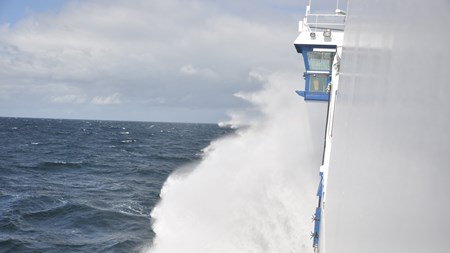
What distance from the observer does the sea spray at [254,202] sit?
14.5m

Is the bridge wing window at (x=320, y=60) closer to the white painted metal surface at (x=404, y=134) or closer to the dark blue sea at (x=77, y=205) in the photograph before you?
the white painted metal surface at (x=404, y=134)

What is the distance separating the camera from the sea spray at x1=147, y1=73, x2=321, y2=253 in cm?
1446

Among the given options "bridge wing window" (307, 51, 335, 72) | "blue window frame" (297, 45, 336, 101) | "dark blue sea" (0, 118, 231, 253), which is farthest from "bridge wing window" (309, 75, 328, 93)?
"dark blue sea" (0, 118, 231, 253)

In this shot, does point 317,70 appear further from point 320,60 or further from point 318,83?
point 318,83

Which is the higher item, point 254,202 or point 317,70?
point 317,70

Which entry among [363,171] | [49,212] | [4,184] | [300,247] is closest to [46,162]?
[4,184]

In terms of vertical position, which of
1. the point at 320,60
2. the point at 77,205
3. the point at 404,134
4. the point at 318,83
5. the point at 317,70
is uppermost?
the point at 320,60

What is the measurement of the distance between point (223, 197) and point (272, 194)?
8.95 feet

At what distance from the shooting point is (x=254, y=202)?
17.3m

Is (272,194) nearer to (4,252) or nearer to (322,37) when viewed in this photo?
(322,37)

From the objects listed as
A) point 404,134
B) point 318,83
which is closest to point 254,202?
point 318,83

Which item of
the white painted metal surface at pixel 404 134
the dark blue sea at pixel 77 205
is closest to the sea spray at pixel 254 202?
the dark blue sea at pixel 77 205

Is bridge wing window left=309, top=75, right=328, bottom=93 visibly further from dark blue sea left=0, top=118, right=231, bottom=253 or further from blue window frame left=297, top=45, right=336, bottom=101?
dark blue sea left=0, top=118, right=231, bottom=253

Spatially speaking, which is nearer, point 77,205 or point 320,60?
point 320,60
